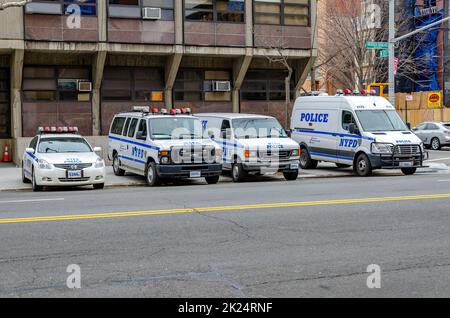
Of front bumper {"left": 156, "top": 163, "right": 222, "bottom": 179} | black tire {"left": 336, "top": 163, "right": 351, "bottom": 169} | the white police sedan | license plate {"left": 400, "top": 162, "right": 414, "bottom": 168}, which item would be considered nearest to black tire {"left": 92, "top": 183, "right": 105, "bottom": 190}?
the white police sedan

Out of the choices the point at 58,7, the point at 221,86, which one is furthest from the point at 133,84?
the point at 58,7

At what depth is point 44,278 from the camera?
6.89 m

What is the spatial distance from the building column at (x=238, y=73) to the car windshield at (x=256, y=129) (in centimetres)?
806

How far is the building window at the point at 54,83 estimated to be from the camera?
25562 millimetres

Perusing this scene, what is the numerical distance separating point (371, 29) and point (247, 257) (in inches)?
1287

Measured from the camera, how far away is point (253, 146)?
1905 cm

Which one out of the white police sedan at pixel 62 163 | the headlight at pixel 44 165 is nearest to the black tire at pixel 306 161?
the white police sedan at pixel 62 163

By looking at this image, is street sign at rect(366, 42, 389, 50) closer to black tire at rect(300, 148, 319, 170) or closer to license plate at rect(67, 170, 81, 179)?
black tire at rect(300, 148, 319, 170)

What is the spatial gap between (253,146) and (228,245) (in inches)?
417

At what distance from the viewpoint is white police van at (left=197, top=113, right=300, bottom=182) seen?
19062 mm

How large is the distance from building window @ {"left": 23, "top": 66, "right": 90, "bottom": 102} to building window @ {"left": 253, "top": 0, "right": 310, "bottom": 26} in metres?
7.60

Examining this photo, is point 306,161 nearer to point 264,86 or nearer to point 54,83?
point 264,86
